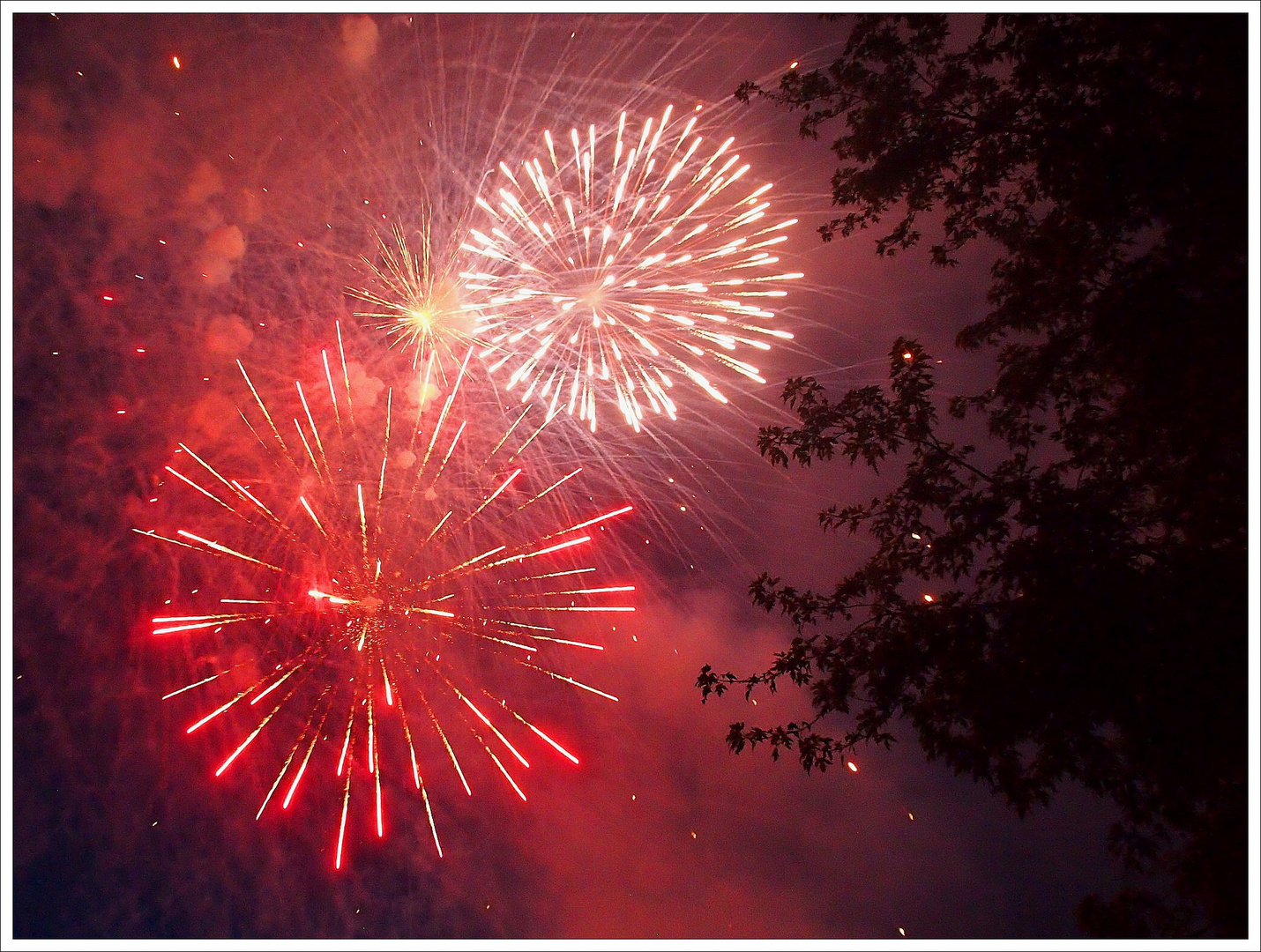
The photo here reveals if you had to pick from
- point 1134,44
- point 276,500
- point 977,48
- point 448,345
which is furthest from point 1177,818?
point 276,500

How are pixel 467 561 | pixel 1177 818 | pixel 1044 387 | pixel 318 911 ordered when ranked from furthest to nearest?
pixel 318 911 → pixel 467 561 → pixel 1044 387 → pixel 1177 818

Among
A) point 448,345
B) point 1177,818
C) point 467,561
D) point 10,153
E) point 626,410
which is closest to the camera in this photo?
point 1177,818

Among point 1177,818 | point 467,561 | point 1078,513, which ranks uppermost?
point 1078,513

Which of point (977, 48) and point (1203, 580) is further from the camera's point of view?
point (977, 48)

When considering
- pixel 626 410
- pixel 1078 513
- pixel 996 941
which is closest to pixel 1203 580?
pixel 1078 513

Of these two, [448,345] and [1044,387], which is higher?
[448,345]

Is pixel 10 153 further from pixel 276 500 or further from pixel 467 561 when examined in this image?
pixel 467 561

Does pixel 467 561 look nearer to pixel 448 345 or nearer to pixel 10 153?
pixel 448 345

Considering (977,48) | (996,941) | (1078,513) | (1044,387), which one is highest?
(977,48)

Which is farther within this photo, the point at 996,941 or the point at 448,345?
the point at 448,345
